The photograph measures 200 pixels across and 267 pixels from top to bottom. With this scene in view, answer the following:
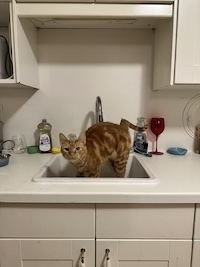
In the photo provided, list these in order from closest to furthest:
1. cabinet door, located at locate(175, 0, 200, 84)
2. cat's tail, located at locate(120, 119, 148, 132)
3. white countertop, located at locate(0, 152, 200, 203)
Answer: white countertop, located at locate(0, 152, 200, 203), cabinet door, located at locate(175, 0, 200, 84), cat's tail, located at locate(120, 119, 148, 132)

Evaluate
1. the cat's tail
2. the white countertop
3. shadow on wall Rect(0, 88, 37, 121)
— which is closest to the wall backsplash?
shadow on wall Rect(0, 88, 37, 121)

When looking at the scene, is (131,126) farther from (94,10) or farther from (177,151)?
(94,10)

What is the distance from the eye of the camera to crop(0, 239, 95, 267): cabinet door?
0.84 m

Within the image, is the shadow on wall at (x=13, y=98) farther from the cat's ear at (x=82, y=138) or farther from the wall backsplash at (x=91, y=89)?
the cat's ear at (x=82, y=138)

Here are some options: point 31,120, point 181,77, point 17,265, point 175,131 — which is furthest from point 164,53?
point 17,265

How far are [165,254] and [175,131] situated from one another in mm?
785

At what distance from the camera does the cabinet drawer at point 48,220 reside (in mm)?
813

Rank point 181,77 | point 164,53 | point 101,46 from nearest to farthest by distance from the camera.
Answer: point 181,77 → point 164,53 → point 101,46

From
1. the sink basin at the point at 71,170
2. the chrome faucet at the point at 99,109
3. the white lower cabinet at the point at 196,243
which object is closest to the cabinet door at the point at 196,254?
the white lower cabinet at the point at 196,243

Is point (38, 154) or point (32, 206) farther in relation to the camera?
point (38, 154)

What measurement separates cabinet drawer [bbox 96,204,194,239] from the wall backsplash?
26.1 inches

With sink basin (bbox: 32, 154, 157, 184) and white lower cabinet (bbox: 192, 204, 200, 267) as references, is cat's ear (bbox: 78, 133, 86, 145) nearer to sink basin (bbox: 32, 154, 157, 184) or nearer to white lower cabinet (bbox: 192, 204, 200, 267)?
sink basin (bbox: 32, 154, 157, 184)

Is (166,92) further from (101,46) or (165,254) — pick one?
(165,254)

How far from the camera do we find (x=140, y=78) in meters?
1.36
